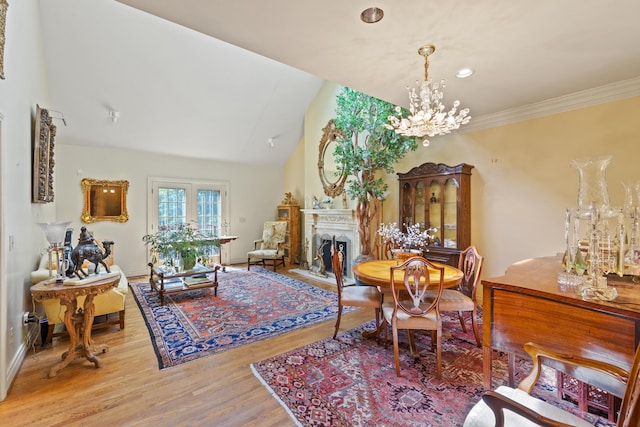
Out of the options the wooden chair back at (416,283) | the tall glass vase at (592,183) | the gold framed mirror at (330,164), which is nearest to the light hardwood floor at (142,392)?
the wooden chair back at (416,283)

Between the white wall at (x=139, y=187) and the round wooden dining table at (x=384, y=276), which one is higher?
the white wall at (x=139, y=187)

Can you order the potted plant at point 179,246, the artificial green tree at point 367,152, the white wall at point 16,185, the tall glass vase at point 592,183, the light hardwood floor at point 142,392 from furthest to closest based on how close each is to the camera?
1. the artificial green tree at point 367,152
2. the potted plant at point 179,246
3. the white wall at point 16,185
4. the light hardwood floor at point 142,392
5. the tall glass vase at point 592,183

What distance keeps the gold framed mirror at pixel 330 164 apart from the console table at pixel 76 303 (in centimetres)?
398

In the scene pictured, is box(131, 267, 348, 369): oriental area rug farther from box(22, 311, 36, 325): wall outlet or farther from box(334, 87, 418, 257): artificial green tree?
box(334, 87, 418, 257): artificial green tree

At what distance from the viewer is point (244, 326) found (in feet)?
10.5

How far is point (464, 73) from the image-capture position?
264cm

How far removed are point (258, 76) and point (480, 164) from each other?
13.9ft

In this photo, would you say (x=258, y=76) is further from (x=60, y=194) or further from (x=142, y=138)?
(x=60, y=194)

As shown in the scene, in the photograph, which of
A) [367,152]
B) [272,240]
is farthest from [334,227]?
[272,240]

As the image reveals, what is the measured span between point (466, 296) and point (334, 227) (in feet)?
10.4

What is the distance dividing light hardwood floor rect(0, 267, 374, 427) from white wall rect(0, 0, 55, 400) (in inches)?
8.9

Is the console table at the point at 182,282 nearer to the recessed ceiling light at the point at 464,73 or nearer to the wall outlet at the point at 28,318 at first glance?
the wall outlet at the point at 28,318

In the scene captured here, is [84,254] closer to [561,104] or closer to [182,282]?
[182,282]

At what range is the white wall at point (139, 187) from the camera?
5289 millimetres
